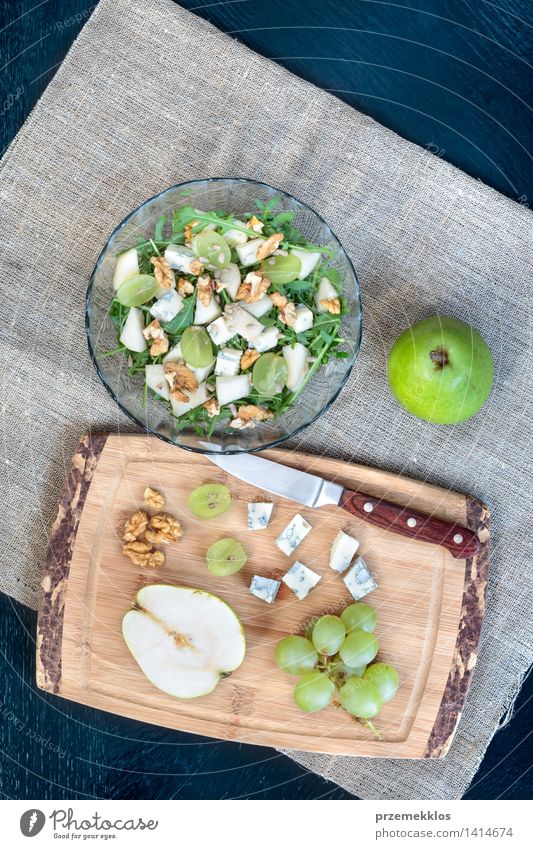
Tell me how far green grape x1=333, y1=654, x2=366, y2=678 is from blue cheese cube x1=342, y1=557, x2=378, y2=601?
4.5 inches

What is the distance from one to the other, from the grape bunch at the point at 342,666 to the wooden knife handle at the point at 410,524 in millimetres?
151

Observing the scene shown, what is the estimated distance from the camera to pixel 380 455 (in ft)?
4.11

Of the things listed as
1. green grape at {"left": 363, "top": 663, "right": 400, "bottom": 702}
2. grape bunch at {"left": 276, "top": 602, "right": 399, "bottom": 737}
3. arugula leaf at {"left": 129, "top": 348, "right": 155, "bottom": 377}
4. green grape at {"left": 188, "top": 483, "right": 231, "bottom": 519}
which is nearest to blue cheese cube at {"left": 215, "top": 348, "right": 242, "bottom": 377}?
arugula leaf at {"left": 129, "top": 348, "right": 155, "bottom": 377}

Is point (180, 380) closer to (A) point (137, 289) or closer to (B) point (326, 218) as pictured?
(A) point (137, 289)

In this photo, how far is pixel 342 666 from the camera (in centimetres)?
118

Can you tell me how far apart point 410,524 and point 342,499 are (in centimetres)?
12

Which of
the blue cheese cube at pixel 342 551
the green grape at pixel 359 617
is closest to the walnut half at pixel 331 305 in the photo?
the blue cheese cube at pixel 342 551

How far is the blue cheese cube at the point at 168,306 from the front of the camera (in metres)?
1.09

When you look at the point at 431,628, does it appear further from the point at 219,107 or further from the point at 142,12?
the point at 142,12

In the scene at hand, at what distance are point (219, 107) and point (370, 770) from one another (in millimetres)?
1210

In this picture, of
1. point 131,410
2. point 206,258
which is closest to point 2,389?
point 131,410

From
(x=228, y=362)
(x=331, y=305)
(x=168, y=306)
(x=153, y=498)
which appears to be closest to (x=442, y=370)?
(x=331, y=305)

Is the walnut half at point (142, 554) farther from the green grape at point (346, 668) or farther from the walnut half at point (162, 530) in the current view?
the green grape at point (346, 668)

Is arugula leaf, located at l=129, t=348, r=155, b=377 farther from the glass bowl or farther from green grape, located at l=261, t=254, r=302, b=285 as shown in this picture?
green grape, located at l=261, t=254, r=302, b=285
